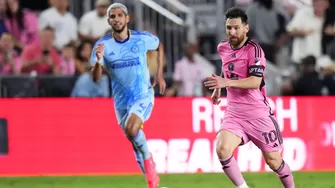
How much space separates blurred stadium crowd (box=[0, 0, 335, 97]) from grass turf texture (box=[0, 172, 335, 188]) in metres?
2.36

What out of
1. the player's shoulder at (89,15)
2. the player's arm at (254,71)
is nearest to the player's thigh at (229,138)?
the player's arm at (254,71)

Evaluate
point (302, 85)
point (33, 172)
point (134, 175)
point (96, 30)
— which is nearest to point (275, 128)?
point (134, 175)

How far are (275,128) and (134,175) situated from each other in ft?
14.6

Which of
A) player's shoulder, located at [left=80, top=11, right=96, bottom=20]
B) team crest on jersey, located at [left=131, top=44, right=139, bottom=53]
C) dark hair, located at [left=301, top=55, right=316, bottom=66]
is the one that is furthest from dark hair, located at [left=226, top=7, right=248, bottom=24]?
player's shoulder, located at [left=80, top=11, right=96, bottom=20]

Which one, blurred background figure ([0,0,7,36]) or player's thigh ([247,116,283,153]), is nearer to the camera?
player's thigh ([247,116,283,153])

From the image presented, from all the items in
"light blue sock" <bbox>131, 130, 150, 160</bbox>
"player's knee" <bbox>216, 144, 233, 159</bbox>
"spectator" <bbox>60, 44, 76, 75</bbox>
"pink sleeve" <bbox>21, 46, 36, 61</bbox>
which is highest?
"pink sleeve" <bbox>21, 46, 36, 61</bbox>

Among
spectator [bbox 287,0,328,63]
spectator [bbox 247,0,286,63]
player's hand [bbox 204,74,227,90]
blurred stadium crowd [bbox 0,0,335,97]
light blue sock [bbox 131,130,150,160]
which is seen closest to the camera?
player's hand [bbox 204,74,227,90]

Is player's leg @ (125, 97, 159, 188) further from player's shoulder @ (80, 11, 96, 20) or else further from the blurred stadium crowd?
player's shoulder @ (80, 11, 96, 20)

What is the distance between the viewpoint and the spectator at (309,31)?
17.0 metres

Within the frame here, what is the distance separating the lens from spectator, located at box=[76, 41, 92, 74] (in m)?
16.5

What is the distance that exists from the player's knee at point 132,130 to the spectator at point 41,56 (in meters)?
5.60

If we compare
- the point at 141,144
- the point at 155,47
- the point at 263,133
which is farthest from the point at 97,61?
the point at 263,133

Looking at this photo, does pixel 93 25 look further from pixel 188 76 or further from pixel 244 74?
pixel 244 74

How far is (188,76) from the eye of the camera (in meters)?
16.8
